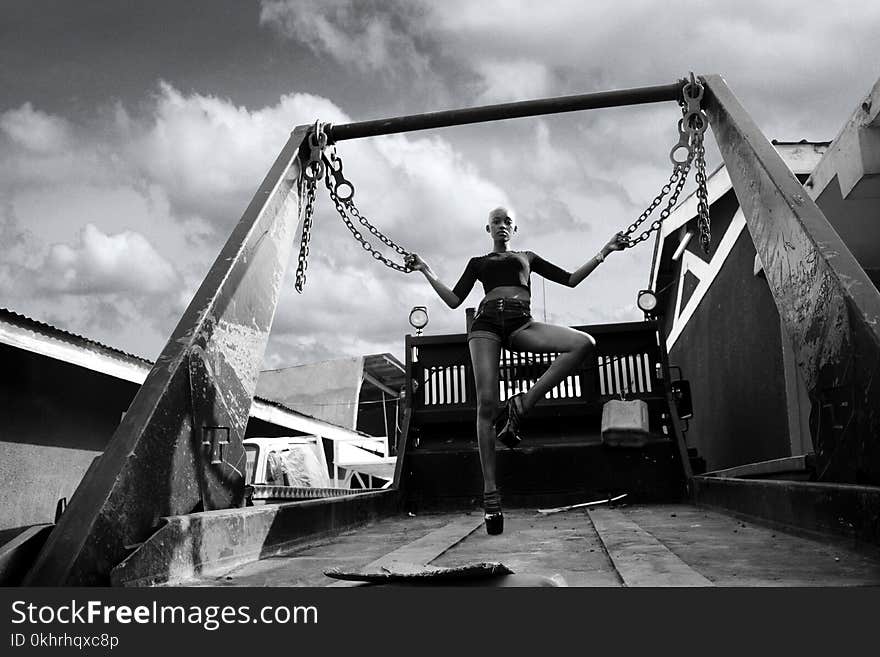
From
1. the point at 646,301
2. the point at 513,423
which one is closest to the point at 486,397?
the point at 513,423

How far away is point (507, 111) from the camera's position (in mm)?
4578

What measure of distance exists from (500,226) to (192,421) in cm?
220

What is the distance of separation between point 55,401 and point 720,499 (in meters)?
7.65

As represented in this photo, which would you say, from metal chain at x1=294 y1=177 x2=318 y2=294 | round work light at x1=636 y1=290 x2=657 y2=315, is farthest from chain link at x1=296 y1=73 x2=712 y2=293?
round work light at x1=636 y1=290 x2=657 y2=315

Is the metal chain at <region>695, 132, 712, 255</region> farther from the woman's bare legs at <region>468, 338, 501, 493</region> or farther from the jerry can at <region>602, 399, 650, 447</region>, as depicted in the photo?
the jerry can at <region>602, 399, 650, 447</region>

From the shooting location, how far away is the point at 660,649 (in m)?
1.32

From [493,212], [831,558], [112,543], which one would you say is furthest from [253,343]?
[831,558]

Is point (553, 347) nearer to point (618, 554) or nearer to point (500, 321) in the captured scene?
point (500, 321)

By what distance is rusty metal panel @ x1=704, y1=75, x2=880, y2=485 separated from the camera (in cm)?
239

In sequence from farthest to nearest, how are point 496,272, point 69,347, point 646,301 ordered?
point 69,347
point 646,301
point 496,272

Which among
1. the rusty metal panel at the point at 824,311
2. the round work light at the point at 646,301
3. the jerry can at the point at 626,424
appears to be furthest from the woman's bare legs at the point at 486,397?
the round work light at the point at 646,301

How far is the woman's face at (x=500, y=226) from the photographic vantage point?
4305 millimetres

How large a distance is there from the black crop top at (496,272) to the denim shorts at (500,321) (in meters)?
0.16

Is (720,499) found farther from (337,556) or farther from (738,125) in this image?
(337,556)
